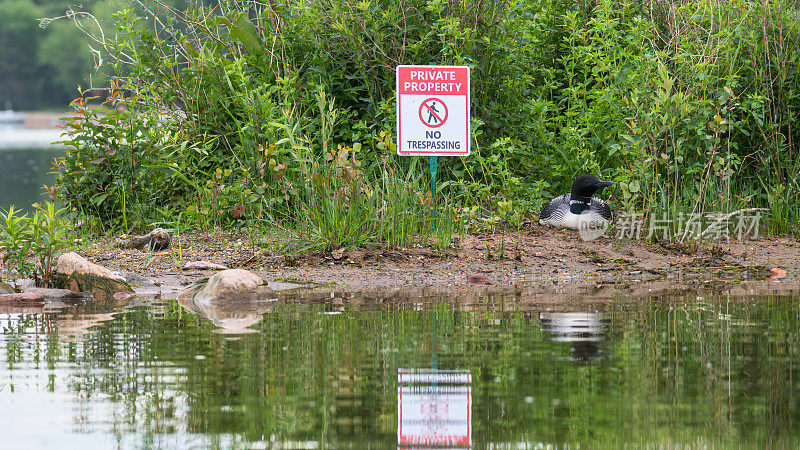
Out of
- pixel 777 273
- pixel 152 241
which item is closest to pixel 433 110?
pixel 152 241

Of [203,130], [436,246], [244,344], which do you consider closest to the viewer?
[244,344]

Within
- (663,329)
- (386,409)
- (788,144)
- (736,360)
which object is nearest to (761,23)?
(788,144)

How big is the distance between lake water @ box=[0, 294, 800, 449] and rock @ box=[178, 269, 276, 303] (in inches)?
23.8

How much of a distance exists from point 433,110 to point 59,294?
4.35 meters

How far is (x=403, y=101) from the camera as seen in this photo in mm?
10484

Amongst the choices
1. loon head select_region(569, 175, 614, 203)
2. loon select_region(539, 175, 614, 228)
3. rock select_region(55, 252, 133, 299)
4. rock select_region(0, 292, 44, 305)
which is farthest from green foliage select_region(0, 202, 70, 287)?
loon head select_region(569, 175, 614, 203)

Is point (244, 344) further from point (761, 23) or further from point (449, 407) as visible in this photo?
point (761, 23)

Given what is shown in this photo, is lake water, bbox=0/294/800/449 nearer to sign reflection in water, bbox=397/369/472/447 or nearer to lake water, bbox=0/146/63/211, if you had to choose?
sign reflection in water, bbox=397/369/472/447

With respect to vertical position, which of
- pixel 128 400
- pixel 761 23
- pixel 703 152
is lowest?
pixel 128 400

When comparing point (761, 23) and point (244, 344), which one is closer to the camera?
point (244, 344)

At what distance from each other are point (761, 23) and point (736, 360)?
296 inches

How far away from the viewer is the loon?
10.9 metres

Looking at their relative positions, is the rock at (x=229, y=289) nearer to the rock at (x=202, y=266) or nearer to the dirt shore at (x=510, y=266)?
the dirt shore at (x=510, y=266)

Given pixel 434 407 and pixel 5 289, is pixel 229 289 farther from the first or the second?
pixel 434 407
